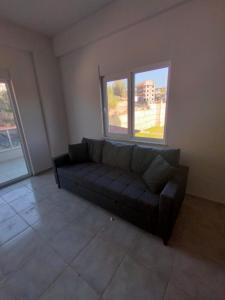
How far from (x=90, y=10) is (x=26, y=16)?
1.07 m

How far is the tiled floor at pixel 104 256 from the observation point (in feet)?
3.96

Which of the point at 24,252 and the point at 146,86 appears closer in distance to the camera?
the point at 24,252

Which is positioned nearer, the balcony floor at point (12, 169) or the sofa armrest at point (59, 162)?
the sofa armrest at point (59, 162)

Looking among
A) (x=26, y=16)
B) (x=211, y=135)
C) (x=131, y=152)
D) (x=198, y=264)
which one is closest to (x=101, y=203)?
(x=131, y=152)

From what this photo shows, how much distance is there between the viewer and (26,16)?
2396 millimetres

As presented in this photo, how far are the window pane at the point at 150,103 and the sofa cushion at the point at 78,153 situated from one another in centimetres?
108

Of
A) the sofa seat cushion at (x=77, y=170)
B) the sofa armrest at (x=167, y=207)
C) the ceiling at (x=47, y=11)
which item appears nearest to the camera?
the sofa armrest at (x=167, y=207)

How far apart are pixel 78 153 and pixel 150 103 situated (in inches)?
62.3

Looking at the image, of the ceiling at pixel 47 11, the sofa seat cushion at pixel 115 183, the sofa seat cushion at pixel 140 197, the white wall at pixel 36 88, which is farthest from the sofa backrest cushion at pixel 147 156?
the ceiling at pixel 47 11

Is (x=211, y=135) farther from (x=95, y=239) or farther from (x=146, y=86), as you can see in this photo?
(x=95, y=239)

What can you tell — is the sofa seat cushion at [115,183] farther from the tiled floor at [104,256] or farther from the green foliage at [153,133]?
the green foliage at [153,133]

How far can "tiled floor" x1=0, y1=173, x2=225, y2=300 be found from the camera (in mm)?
1206

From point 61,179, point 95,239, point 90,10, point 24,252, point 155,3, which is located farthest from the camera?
point 61,179

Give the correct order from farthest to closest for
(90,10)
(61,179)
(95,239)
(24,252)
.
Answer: (61,179) → (90,10) → (95,239) → (24,252)
